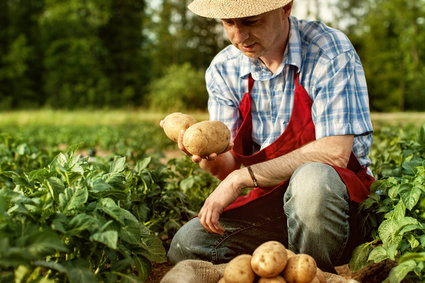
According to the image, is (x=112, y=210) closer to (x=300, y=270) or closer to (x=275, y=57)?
(x=300, y=270)

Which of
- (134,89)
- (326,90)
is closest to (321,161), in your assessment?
(326,90)

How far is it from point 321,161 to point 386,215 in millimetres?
429

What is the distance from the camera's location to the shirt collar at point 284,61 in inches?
117

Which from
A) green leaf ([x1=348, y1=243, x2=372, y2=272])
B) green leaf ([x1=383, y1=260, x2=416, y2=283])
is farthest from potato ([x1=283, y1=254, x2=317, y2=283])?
green leaf ([x1=348, y1=243, x2=372, y2=272])

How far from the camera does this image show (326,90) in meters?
2.84

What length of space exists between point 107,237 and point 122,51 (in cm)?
3259

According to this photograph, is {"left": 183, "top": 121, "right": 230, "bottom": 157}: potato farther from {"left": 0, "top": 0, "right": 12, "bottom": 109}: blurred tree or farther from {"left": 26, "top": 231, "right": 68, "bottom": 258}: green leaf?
{"left": 0, "top": 0, "right": 12, "bottom": 109}: blurred tree

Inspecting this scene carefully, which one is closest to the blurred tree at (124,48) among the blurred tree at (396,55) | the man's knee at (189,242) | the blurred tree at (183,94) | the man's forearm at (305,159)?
the blurred tree at (183,94)

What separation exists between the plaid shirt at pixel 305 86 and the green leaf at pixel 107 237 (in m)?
1.31

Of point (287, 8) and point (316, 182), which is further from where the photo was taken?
point (287, 8)

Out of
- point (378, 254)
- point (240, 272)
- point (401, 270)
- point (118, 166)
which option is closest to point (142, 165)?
point (118, 166)

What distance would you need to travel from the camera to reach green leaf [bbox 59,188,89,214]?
2139 mm

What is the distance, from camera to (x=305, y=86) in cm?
298

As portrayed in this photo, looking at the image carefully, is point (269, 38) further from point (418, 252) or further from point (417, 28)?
point (417, 28)
